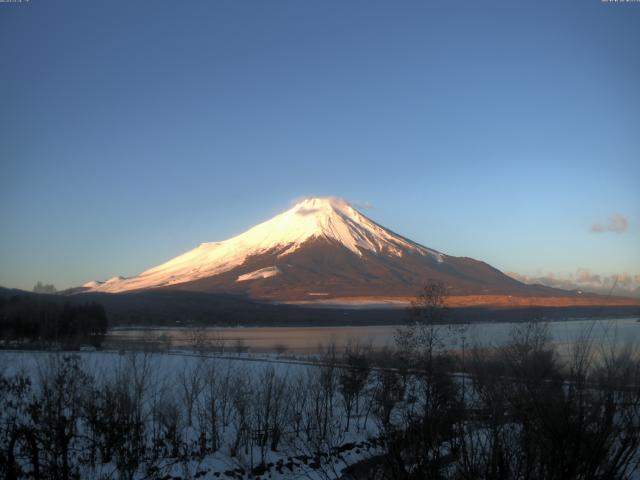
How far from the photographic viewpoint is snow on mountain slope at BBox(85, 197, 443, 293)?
149375mm

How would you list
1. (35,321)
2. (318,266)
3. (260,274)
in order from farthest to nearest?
(318,266), (260,274), (35,321)

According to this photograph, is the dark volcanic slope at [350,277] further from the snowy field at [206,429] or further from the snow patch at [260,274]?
the snowy field at [206,429]

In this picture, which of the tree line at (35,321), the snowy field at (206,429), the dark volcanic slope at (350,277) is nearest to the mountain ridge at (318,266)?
the dark volcanic slope at (350,277)

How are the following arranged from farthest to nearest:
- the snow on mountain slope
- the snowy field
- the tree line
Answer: the snow on mountain slope, the tree line, the snowy field

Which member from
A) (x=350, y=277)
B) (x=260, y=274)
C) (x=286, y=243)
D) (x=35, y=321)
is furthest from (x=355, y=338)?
(x=286, y=243)

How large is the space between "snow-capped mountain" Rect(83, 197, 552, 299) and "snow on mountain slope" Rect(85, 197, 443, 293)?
28cm

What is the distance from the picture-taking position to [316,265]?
141m

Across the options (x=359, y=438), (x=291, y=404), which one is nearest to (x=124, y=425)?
(x=291, y=404)

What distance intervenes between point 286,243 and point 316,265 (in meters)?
22.2

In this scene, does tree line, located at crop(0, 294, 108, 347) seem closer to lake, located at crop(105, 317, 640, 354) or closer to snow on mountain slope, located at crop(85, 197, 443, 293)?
lake, located at crop(105, 317, 640, 354)

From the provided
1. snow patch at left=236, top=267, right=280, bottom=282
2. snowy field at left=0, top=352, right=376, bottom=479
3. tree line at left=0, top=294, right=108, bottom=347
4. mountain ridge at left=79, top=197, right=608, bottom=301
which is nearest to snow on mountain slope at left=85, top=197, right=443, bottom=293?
mountain ridge at left=79, top=197, right=608, bottom=301

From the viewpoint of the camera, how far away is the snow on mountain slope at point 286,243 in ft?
490

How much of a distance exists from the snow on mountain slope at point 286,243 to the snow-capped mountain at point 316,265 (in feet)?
0.91

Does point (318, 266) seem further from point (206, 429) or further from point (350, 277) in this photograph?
point (206, 429)
